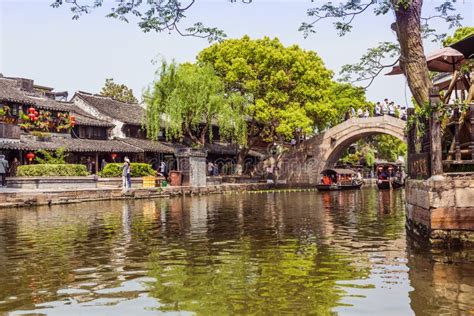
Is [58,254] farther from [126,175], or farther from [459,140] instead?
[126,175]

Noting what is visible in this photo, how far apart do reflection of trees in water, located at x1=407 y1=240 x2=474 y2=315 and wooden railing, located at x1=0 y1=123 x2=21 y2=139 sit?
24289 millimetres

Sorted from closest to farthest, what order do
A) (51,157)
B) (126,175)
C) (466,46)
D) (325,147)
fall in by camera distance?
(466,46) → (126,175) → (51,157) → (325,147)

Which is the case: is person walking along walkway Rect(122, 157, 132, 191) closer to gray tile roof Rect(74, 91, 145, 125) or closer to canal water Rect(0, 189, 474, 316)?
canal water Rect(0, 189, 474, 316)

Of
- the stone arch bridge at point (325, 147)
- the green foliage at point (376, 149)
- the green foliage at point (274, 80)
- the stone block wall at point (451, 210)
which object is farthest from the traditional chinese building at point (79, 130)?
the stone block wall at point (451, 210)

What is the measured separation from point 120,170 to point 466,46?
22105 millimetres

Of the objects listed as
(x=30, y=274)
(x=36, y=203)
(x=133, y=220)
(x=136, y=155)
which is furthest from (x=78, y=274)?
(x=136, y=155)

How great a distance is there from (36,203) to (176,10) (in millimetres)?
14007

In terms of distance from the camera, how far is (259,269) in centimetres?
699

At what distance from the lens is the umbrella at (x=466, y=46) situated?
1025cm

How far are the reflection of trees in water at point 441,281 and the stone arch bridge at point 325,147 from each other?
31852 mm

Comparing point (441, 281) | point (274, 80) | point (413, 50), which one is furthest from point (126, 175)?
point (441, 281)

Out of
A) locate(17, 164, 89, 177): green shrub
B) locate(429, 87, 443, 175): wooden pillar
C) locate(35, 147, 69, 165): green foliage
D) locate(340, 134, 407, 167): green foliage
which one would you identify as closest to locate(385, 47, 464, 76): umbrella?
locate(429, 87, 443, 175): wooden pillar

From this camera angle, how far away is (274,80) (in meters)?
37.6

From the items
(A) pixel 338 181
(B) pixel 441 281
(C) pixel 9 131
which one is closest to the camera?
(B) pixel 441 281
